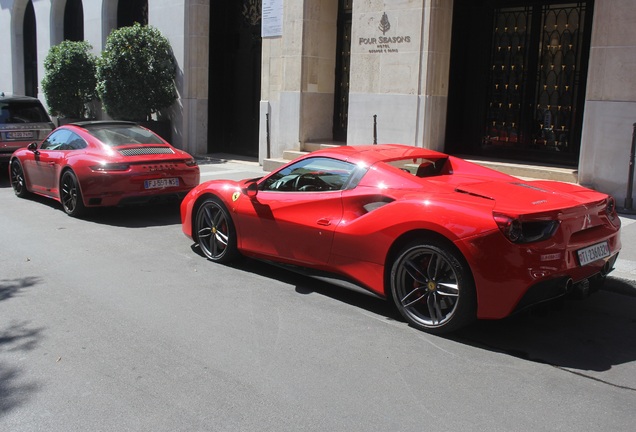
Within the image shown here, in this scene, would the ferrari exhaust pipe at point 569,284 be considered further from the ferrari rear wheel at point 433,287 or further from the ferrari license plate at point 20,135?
the ferrari license plate at point 20,135

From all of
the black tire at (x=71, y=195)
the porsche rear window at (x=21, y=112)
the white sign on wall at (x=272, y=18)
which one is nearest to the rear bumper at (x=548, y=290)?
the black tire at (x=71, y=195)

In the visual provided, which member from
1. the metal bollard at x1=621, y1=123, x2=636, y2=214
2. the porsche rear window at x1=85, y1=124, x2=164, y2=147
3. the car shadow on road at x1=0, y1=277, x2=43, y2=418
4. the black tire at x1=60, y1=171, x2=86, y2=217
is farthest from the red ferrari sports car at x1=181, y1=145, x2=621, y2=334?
the metal bollard at x1=621, y1=123, x2=636, y2=214

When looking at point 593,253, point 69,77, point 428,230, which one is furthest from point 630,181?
point 69,77

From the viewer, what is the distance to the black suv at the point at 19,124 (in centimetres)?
1380

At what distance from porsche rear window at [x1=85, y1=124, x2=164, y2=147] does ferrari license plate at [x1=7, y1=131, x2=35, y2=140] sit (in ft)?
14.4

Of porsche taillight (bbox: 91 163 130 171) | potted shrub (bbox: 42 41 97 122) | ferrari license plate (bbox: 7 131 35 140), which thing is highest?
potted shrub (bbox: 42 41 97 122)

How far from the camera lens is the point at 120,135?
10367 millimetres

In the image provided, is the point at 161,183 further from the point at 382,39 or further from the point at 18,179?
the point at 382,39

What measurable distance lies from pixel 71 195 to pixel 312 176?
205 inches

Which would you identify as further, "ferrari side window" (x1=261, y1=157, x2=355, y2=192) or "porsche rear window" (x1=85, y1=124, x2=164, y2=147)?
"porsche rear window" (x1=85, y1=124, x2=164, y2=147)

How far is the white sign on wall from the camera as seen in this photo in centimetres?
1576

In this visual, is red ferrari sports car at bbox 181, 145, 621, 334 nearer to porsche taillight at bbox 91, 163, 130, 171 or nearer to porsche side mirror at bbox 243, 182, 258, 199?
porsche side mirror at bbox 243, 182, 258, 199

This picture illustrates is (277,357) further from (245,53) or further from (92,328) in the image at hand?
(245,53)

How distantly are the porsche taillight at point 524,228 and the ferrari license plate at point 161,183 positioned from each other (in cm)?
611
